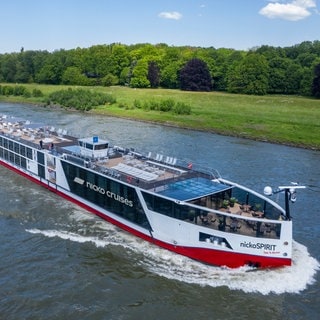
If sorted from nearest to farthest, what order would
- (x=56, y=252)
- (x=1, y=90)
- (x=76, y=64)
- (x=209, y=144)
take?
(x=56, y=252), (x=209, y=144), (x=1, y=90), (x=76, y=64)

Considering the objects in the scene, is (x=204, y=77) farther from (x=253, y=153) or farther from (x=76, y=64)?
(x=253, y=153)

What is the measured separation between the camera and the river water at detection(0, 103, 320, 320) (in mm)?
21172

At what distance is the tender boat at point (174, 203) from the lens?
961 inches

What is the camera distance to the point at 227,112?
86.3 m

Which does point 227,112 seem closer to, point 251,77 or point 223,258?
point 251,77

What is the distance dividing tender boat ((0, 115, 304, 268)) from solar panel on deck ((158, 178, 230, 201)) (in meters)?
0.06

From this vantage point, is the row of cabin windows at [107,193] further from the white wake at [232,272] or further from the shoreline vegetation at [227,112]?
the shoreline vegetation at [227,112]

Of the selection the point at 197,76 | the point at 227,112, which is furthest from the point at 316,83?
the point at 197,76

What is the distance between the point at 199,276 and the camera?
24.4 metres

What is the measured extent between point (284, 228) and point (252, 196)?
16.1 feet

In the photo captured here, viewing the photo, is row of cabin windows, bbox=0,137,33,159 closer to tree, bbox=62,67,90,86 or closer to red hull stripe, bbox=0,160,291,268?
red hull stripe, bbox=0,160,291,268

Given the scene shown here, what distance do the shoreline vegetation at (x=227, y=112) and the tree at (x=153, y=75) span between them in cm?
1176

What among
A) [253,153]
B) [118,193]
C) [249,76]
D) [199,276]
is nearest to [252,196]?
[199,276]

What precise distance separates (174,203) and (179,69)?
10530 centimetres
